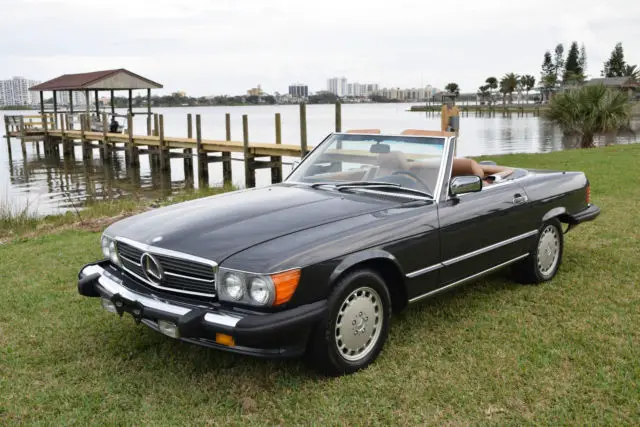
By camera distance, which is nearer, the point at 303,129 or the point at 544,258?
the point at 544,258

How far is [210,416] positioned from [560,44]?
155223 millimetres

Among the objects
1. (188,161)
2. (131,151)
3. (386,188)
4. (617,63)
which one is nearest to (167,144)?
(188,161)

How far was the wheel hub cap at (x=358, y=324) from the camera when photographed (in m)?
4.00

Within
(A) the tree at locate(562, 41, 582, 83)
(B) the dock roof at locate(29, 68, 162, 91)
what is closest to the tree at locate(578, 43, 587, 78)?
(A) the tree at locate(562, 41, 582, 83)

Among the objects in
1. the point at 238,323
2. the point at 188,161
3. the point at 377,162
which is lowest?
the point at 188,161

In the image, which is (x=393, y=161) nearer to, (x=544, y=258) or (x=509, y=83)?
(x=544, y=258)

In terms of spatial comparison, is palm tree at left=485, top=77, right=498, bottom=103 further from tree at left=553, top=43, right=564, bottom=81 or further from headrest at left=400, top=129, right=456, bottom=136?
headrest at left=400, top=129, right=456, bottom=136

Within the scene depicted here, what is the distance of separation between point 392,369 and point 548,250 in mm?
2663

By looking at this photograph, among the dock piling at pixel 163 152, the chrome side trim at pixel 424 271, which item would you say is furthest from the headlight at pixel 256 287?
the dock piling at pixel 163 152

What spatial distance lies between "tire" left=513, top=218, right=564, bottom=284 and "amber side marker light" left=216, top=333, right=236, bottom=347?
326cm

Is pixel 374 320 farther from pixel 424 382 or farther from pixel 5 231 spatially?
pixel 5 231

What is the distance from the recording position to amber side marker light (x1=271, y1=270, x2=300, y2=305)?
11.7 ft

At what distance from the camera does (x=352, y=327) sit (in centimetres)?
406

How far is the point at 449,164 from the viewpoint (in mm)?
4965
